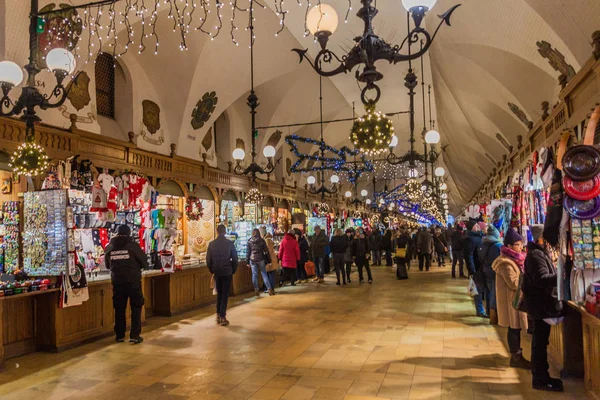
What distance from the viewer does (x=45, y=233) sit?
573cm

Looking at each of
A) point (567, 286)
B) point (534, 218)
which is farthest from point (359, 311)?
point (567, 286)

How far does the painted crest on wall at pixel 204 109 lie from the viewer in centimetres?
1055

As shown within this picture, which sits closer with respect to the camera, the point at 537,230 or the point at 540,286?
the point at 540,286

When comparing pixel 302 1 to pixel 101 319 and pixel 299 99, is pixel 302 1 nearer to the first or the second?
pixel 299 99

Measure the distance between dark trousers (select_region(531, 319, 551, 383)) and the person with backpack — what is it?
7.67 feet

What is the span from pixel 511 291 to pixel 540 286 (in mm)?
765

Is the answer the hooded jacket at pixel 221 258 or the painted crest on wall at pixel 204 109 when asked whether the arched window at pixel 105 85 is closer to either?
the painted crest on wall at pixel 204 109

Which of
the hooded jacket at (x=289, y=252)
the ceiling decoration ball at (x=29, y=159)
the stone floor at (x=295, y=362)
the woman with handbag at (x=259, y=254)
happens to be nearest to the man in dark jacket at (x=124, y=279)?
the stone floor at (x=295, y=362)

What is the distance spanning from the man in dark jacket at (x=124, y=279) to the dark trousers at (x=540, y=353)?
14.6ft

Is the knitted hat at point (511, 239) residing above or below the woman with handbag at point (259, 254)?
above

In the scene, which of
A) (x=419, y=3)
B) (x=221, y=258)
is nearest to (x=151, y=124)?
(x=221, y=258)

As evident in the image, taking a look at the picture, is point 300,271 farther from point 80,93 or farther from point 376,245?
point 80,93

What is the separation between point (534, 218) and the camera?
223 inches

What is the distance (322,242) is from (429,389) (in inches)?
308
